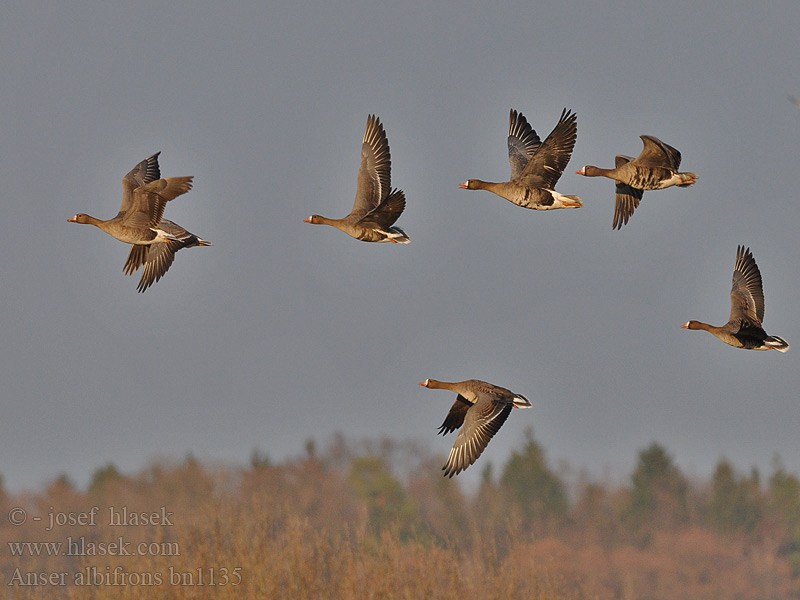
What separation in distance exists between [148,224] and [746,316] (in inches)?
435

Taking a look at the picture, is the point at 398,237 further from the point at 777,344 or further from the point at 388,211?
the point at 777,344

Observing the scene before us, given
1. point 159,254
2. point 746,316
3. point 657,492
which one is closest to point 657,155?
point 746,316

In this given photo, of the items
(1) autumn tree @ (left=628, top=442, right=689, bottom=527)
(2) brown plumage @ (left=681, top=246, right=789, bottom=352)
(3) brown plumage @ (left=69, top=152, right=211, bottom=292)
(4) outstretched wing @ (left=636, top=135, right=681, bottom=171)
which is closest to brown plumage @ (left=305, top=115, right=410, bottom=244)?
(3) brown plumage @ (left=69, top=152, right=211, bottom=292)

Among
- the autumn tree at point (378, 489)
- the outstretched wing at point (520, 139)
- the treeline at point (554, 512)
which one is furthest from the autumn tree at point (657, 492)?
the outstretched wing at point (520, 139)

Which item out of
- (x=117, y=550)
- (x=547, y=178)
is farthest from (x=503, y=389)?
(x=117, y=550)

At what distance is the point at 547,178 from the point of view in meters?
22.3

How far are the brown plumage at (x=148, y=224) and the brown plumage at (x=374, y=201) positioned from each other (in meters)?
2.81

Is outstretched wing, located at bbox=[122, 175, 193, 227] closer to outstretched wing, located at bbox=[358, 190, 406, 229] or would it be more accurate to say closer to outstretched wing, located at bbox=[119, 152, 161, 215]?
outstretched wing, located at bbox=[119, 152, 161, 215]

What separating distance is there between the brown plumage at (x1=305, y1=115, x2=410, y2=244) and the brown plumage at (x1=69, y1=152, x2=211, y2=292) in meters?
2.81

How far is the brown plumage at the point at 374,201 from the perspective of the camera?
76.1ft

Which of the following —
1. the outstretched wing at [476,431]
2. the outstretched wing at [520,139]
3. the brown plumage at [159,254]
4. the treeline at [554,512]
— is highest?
the outstretched wing at [520,139]

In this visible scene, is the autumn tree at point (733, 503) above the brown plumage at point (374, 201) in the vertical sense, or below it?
below

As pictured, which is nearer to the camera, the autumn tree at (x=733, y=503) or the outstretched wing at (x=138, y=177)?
the outstretched wing at (x=138, y=177)

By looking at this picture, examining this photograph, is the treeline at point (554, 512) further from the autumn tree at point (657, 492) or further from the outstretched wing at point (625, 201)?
the outstretched wing at point (625, 201)
